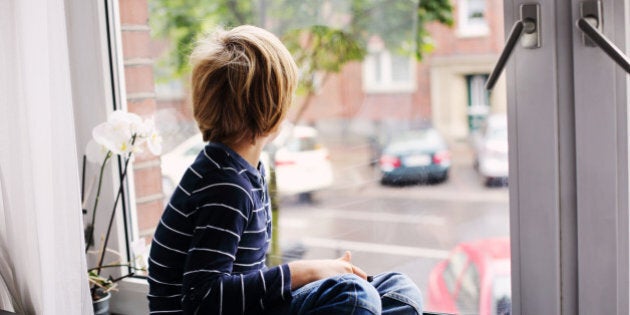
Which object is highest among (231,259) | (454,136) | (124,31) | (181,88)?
(124,31)

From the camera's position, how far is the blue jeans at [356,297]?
3.67 ft

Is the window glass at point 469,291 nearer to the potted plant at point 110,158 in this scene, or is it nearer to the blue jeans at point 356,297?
the blue jeans at point 356,297

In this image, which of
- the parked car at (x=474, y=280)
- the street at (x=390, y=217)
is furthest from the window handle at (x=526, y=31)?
the parked car at (x=474, y=280)

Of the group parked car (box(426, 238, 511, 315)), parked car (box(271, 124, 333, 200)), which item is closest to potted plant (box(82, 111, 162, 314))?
parked car (box(271, 124, 333, 200))

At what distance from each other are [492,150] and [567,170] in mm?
151

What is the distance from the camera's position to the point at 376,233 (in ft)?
4.94

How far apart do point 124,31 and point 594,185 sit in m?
1.20

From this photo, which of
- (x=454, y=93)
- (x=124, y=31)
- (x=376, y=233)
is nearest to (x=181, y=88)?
(x=124, y=31)

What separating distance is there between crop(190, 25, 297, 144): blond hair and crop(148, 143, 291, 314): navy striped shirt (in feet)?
0.16

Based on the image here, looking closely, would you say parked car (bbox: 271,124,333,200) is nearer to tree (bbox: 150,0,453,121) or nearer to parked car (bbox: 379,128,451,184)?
tree (bbox: 150,0,453,121)

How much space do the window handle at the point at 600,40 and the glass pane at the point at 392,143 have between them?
0.61ft

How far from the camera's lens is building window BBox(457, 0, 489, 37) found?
1.26 m

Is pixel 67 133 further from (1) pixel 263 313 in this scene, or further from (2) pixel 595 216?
(2) pixel 595 216

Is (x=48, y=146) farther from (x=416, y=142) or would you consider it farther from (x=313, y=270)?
(x=416, y=142)
